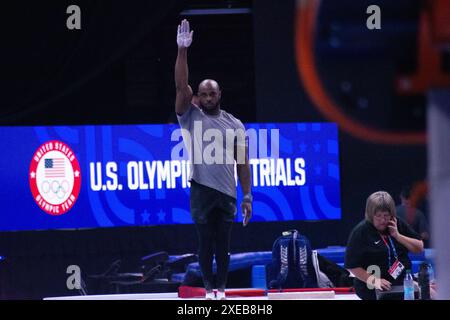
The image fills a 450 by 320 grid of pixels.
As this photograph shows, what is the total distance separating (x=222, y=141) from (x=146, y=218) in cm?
103

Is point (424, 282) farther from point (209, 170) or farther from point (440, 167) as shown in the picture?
point (440, 167)

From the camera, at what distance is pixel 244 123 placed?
6559 mm

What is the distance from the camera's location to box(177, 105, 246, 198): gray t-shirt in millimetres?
5949

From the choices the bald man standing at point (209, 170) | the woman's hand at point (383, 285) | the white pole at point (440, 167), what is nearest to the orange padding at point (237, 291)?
the bald man standing at point (209, 170)

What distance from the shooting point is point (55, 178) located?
6723 mm

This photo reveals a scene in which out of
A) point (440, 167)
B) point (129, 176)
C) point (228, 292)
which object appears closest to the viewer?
point (440, 167)

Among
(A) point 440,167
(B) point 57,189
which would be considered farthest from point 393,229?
(A) point 440,167

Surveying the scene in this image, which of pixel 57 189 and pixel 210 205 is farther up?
pixel 57 189

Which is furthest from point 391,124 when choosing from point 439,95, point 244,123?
point 244,123

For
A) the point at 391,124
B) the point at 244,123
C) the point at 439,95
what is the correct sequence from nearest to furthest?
1. the point at 439,95
2. the point at 391,124
3. the point at 244,123

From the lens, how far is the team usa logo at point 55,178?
6.68 meters

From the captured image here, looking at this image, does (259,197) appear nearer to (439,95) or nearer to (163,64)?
(163,64)

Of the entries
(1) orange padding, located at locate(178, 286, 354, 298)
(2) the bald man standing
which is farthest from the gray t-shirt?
(1) orange padding, located at locate(178, 286, 354, 298)

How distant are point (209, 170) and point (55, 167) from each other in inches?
51.4
